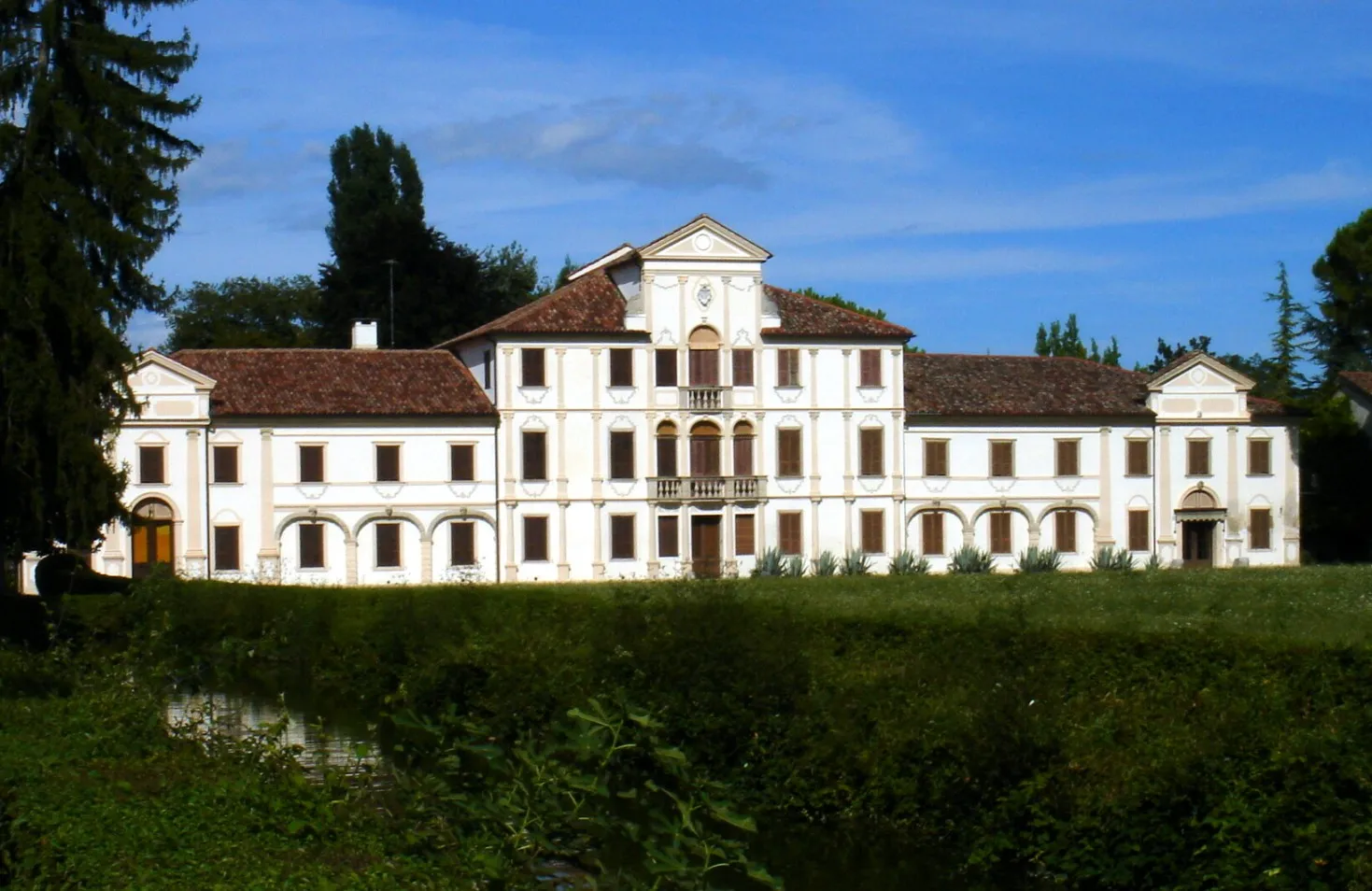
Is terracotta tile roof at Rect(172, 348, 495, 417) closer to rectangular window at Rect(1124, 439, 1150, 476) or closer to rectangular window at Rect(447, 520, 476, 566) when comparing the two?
rectangular window at Rect(447, 520, 476, 566)

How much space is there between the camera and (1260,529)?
51.2 m

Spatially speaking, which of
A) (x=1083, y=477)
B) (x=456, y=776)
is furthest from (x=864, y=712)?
(x=1083, y=477)

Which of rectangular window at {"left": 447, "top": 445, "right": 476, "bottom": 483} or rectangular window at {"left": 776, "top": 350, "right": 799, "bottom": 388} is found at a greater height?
rectangular window at {"left": 776, "top": 350, "right": 799, "bottom": 388}

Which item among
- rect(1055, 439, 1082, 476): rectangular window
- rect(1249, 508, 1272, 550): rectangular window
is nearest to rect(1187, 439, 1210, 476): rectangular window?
rect(1249, 508, 1272, 550): rectangular window

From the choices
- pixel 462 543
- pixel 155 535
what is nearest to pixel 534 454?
pixel 462 543

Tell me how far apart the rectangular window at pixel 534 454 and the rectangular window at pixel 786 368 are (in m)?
6.63

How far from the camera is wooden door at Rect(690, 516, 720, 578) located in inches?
1882

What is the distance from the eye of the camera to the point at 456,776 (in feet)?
36.8

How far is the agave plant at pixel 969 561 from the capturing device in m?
48.1

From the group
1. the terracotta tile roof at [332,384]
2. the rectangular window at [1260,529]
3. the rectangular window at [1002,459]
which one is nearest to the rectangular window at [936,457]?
the rectangular window at [1002,459]

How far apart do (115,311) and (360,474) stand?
16.8m

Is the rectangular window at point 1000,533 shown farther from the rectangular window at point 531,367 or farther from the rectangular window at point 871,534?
the rectangular window at point 531,367

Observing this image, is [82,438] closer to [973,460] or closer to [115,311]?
[115,311]

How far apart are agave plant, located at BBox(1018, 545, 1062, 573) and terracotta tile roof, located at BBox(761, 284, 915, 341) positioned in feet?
22.7
